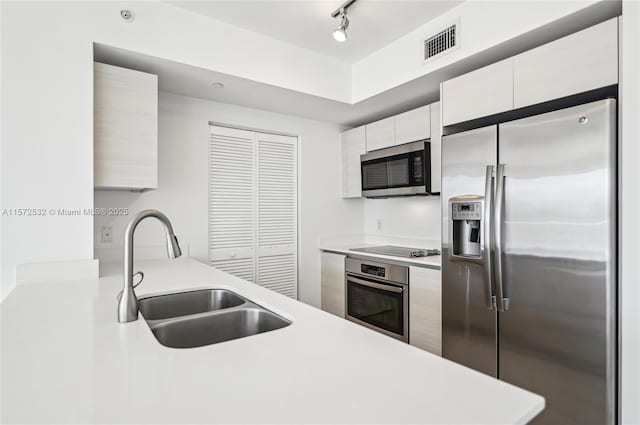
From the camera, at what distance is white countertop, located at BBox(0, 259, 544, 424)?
64 centimetres

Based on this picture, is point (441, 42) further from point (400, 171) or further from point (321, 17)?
point (400, 171)

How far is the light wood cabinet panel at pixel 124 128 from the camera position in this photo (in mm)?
2080

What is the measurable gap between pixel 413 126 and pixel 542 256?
5.03 ft

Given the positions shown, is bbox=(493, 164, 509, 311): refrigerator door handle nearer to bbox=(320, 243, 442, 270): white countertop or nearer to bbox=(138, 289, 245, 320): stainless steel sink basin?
bbox=(320, 243, 442, 270): white countertop

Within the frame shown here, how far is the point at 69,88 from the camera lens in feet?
6.24

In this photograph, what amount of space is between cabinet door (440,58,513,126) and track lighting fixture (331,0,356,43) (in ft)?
2.50

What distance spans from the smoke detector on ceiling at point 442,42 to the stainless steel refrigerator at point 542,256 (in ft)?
1.94

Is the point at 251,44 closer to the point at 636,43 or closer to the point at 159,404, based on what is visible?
the point at 636,43

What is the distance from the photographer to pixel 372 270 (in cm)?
295

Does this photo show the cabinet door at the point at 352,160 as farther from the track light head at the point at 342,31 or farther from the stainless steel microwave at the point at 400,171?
the track light head at the point at 342,31

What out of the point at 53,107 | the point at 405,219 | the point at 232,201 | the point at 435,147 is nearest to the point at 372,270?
the point at 405,219

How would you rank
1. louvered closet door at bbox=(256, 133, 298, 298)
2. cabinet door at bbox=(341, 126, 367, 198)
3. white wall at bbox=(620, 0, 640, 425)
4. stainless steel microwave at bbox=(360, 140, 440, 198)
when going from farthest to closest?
cabinet door at bbox=(341, 126, 367, 198) < louvered closet door at bbox=(256, 133, 298, 298) < stainless steel microwave at bbox=(360, 140, 440, 198) < white wall at bbox=(620, 0, 640, 425)

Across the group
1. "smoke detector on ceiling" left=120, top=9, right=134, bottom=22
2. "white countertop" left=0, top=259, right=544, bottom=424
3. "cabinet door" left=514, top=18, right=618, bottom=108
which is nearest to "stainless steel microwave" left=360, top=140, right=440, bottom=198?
"cabinet door" left=514, top=18, right=618, bottom=108

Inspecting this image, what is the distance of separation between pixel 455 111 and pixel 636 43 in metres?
0.91
